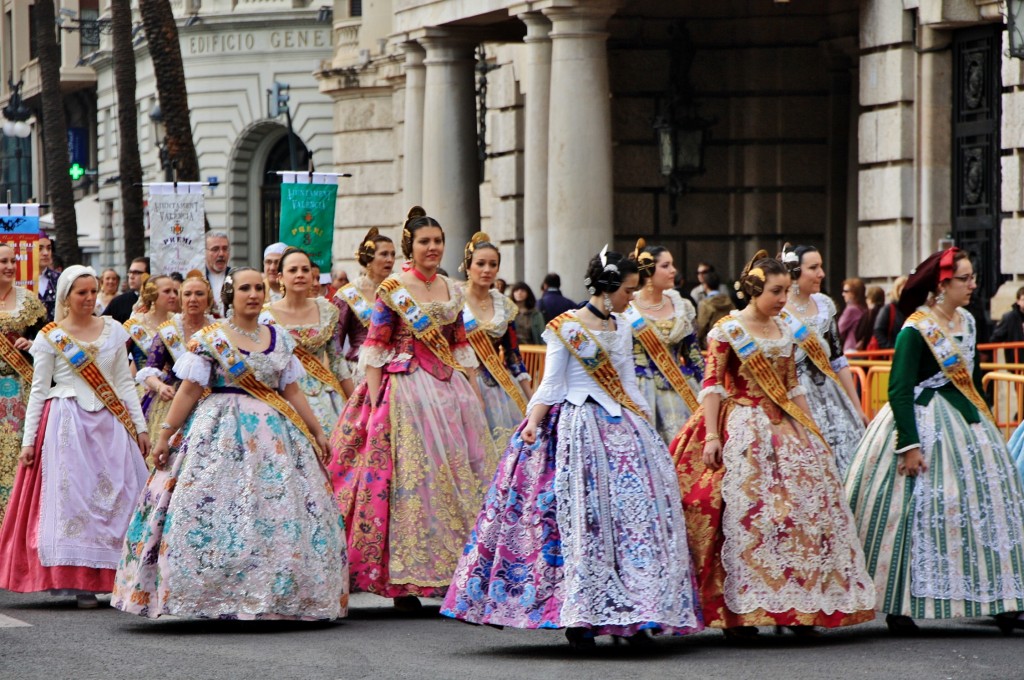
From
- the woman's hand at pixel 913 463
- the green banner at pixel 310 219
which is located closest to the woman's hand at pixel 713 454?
the woman's hand at pixel 913 463

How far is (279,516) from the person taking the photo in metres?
9.63

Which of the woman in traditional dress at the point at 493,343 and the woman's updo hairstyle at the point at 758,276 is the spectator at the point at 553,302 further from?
the woman's updo hairstyle at the point at 758,276

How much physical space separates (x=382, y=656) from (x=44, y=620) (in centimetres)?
218

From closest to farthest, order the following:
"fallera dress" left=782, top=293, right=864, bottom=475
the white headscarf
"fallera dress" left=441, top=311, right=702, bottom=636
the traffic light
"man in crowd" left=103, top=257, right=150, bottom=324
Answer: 1. "fallera dress" left=441, top=311, right=702, bottom=636
2. the white headscarf
3. "fallera dress" left=782, top=293, right=864, bottom=475
4. "man in crowd" left=103, top=257, right=150, bottom=324
5. the traffic light

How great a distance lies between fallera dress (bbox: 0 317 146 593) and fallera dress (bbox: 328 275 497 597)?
44.6 inches

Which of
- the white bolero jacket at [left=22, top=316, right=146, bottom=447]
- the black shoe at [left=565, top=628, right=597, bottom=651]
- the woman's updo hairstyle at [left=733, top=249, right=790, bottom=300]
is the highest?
the woman's updo hairstyle at [left=733, top=249, right=790, bottom=300]

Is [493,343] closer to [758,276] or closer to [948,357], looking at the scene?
[758,276]

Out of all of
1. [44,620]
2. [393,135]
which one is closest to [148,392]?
[44,620]

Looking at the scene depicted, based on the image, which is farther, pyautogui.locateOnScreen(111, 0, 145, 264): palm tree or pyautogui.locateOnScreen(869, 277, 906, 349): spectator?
pyautogui.locateOnScreen(111, 0, 145, 264): palm tree

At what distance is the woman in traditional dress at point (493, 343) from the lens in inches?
448

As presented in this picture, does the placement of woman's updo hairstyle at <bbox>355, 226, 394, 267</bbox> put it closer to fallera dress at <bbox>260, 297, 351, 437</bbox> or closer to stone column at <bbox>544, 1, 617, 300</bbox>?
fallera dress at <bbox>260, 297, 351, 437</bbox>

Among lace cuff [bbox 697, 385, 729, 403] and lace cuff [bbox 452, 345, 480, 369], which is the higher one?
lace cuff [bbox 452, 345, 480, 369]

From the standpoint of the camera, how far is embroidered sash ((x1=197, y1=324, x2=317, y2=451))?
32.1 ft

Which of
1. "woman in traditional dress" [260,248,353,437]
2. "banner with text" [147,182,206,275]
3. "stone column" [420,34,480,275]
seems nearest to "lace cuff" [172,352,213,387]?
"woman in traditional dress" [260,248,353,437]
